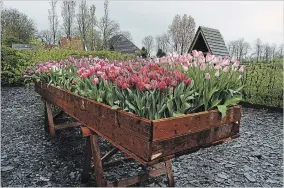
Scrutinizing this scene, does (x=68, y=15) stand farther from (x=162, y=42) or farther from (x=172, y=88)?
→ (x=172, y=88)

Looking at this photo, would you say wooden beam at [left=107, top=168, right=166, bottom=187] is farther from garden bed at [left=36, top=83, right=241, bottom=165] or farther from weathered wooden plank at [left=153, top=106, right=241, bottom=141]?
weathered wooden plank at [left=153, top=106, right=241, bottom=141]

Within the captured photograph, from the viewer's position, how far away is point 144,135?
159cm

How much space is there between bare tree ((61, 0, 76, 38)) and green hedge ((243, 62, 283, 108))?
3066 centimetres

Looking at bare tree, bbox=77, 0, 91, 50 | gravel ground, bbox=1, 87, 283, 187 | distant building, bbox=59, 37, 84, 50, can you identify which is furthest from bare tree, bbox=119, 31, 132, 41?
gravel ground, bbox=1, 87, 283, 187

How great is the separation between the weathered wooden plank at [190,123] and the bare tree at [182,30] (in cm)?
3062

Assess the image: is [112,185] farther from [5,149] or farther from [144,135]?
[5,149]

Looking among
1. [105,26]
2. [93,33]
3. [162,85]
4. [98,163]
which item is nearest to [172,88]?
[162,85]

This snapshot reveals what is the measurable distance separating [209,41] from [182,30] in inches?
948

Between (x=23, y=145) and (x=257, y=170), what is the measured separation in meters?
3.81

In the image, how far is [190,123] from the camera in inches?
69.1

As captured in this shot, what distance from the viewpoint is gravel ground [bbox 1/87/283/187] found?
3.22 m

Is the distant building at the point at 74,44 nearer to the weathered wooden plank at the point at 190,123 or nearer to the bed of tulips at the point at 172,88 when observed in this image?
the bed of tulips at the point at 172,88

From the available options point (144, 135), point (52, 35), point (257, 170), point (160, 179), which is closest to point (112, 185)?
point (160, 179)

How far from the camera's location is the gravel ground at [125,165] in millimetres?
3222
